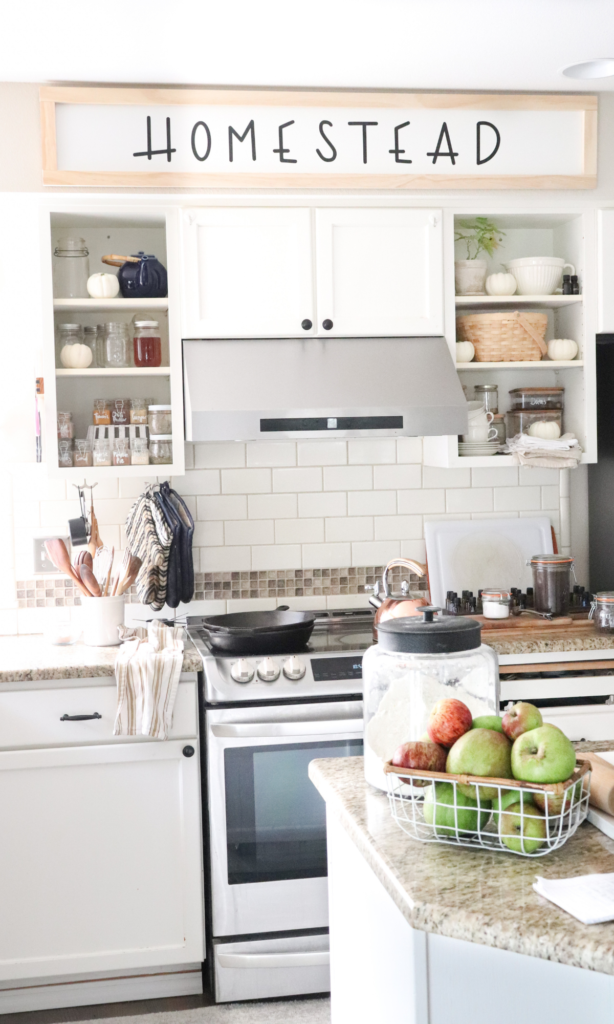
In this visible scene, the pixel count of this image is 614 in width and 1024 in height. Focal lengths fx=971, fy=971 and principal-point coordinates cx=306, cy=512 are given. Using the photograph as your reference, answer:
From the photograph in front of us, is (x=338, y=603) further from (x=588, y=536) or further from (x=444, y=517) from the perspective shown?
(x=588, y=536)

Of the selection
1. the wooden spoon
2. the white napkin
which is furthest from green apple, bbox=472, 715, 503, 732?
the wooden spoon

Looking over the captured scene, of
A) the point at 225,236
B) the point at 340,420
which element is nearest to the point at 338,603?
the point at 340,420

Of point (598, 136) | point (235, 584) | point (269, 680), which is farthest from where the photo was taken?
point (235, 584)

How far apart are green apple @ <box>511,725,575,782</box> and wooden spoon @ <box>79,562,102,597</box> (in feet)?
6.37

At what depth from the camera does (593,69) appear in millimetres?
2977

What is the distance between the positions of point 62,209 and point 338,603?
1641 mm

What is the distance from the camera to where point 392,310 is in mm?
3191

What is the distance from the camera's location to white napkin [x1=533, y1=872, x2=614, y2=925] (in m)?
1.15

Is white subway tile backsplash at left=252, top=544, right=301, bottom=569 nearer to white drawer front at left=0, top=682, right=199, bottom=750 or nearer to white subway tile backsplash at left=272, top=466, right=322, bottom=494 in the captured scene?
white subway tile backsplash at left=272, top=466, right=322, bottom=494

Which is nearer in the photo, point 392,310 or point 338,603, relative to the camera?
point 392,310

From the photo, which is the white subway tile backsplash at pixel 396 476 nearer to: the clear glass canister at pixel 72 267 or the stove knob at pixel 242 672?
the stove knob at pixel 242 672

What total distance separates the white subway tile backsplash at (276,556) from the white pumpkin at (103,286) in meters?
1.02

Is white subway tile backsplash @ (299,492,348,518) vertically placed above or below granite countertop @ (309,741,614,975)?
above

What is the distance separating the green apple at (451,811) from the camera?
133 cm
